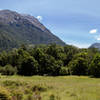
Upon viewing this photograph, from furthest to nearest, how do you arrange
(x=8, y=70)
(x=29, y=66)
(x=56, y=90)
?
(x=29, y=66), (x=8, y=70), (x=56, y=90)

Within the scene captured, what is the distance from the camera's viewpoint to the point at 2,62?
58.7 metres

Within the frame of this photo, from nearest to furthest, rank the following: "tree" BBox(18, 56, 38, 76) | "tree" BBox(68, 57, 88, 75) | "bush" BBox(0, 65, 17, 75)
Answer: "tree" BBox(18, 56, 38, 76) < "bush" BBox(0, 65, 17, 75) < "tree" BBox(68, 57, 88, 75)

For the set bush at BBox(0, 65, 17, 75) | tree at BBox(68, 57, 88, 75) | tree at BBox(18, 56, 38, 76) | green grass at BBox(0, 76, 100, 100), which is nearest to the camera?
green grass at BBox(0, 76, 100, 100)

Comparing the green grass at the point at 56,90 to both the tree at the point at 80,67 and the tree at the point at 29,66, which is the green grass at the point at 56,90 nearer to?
the tree at the point at 29,66

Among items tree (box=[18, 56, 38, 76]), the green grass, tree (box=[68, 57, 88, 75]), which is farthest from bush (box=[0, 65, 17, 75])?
the green grass

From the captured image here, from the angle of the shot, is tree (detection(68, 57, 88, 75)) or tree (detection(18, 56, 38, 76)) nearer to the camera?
tree (detection(18, 56, 38, 76))

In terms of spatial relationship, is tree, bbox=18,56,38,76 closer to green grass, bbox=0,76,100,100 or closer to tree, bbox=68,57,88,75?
tree, bbox=68,57,88,75

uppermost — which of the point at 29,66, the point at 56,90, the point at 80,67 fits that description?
the point at 29,66

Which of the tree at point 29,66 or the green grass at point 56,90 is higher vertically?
the tree at point 29,66

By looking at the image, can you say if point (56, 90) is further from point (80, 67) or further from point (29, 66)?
point (80, 67)

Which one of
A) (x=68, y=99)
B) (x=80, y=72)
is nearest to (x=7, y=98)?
(x=68, y=99)

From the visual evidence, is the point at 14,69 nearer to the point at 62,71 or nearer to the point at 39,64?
the point at 39,64

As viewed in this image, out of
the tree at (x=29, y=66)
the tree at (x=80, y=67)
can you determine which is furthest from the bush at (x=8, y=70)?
the tree at (x=80, y=67)

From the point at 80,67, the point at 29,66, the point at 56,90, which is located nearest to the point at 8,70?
the point at 29,66
